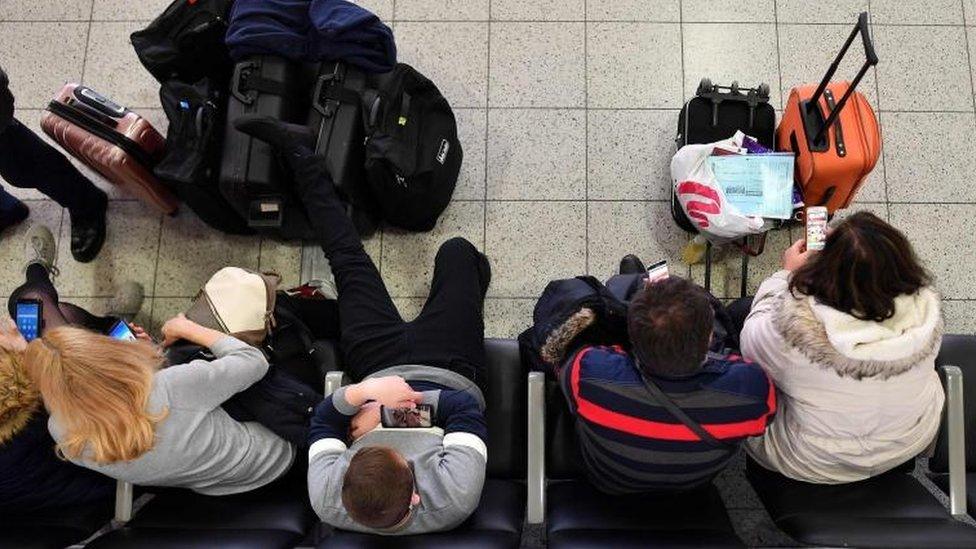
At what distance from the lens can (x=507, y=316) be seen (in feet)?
9.78

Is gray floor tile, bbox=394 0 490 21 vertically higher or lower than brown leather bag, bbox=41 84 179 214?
higher

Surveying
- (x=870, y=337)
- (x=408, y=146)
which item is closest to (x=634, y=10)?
(x=408, y=146)

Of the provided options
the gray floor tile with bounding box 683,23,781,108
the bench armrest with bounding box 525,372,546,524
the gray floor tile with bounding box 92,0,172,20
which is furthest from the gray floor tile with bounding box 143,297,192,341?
the gray floor tile with bounding box 683,23,781,108

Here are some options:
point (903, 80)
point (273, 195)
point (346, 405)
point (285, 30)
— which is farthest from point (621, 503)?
point (903, 80)

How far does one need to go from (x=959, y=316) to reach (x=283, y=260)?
114 inches

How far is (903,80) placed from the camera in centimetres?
320

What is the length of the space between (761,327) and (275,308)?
1576 millimetres

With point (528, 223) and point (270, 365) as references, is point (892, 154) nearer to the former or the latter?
point (528, 223)

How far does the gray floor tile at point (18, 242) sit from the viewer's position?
3.12 m

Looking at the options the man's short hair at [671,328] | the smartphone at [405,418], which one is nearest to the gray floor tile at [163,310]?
the smartphone at [405,418]

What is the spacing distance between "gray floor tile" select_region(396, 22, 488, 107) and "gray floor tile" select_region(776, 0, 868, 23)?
1.42m

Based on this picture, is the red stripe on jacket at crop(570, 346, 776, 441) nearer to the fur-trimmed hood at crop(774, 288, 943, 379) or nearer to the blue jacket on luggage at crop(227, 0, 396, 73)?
the fur-trimmed hood at crop(774, 288, 943, 379)

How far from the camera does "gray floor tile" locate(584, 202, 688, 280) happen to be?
3.02m

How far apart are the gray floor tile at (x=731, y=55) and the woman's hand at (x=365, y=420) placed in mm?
2155
